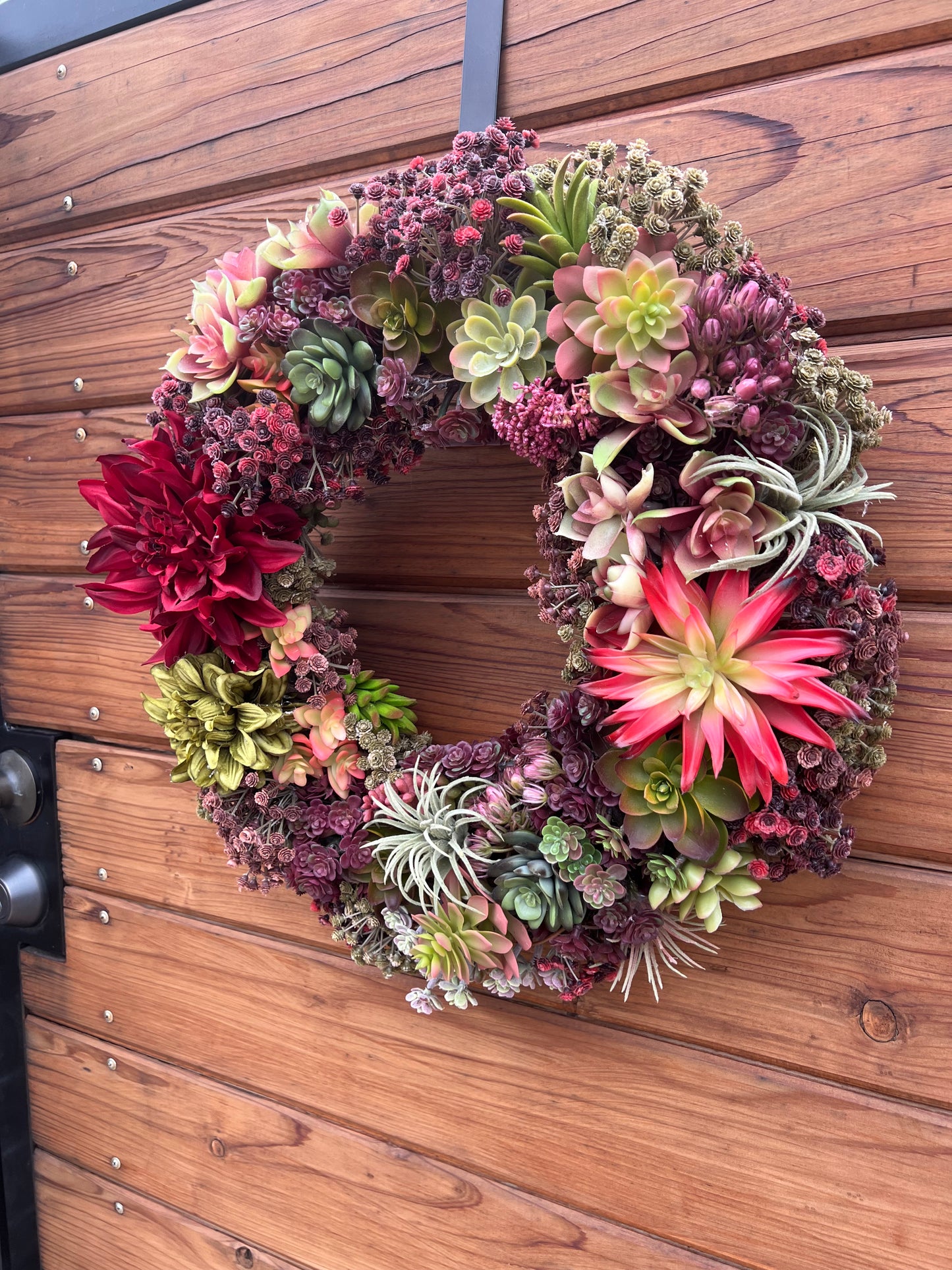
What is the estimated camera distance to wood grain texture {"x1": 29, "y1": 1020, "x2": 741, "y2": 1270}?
839 mm

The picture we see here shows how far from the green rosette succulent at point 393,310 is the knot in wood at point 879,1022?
0.62m

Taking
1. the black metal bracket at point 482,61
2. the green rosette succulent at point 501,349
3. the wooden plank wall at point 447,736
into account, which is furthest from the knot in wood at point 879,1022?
the black metal bracket at point 482,61

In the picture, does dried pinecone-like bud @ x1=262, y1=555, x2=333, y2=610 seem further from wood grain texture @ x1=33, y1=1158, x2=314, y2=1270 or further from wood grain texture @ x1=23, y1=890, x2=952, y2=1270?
wood grain texture @ x1=33, y1=1158, x2=314, y2=1270

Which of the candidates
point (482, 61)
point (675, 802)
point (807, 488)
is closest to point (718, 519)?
point (807, 488)

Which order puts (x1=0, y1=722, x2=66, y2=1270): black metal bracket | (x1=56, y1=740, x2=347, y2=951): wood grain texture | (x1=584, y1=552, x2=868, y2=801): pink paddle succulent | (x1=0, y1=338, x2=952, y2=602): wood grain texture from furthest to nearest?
(x1=0, y1=722, x2=66, y2=1270): black metal bracket
(x1=56, y1=740, x2=347, y2=951): wood grain texture
(x1=0, y1=338, x2=952, y2=602): wood grain texture
(x1=584, y1=552, x2=868, y2=801): pink paddle succulent

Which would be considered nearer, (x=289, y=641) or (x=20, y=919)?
(x=289, y=641)

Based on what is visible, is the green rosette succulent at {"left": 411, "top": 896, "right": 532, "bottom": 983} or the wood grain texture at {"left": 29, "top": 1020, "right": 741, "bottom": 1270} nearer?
the green rosette succulent at {"left": 411, "top": 896, "right": 532, "bottom": 983}

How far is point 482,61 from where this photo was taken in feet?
2.57

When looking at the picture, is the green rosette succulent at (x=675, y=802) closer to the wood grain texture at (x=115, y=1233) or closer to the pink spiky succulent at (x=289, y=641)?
the pink spiky succulent at (x=289, y=641)

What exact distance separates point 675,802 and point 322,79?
2.56ft

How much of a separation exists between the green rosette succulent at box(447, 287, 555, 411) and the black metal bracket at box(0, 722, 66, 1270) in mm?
821

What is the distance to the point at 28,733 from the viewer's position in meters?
1.18

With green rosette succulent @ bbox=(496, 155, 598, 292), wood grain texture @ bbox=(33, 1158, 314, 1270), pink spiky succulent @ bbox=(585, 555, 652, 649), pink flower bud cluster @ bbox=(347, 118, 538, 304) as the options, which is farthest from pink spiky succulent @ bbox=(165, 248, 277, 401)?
wood grain texture @ bbox=(33, 1158, 314, 1270)

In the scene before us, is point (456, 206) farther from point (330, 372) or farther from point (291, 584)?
point (291, 584)
